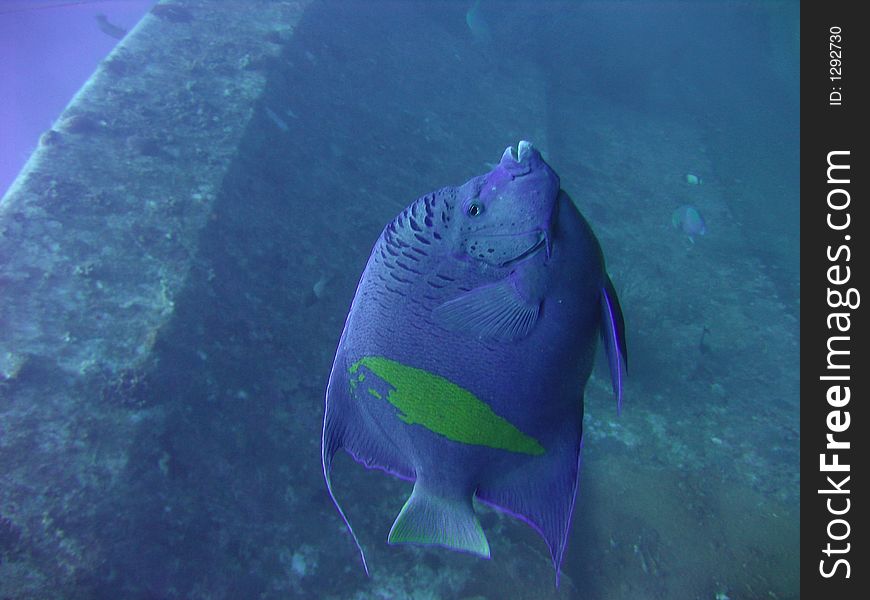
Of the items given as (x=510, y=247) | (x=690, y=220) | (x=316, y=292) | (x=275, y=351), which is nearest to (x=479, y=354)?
(x=510, y=247)

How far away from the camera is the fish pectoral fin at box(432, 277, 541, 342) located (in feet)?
2.76

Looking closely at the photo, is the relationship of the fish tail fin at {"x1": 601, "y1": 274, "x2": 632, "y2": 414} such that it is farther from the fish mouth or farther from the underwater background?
the underwater background

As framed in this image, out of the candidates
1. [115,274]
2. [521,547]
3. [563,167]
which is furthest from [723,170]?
[115,274]

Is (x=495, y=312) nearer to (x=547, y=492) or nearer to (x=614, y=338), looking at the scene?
(x=614, y=338)

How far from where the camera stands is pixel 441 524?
0.94 meters

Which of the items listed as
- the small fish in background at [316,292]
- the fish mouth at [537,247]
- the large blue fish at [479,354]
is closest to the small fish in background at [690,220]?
the small fish in background at [316,292]

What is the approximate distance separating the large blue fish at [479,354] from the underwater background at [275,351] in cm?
201

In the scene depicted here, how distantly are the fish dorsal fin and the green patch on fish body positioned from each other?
226 mm

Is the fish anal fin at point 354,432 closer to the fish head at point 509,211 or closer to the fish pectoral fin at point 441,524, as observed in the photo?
the fish pectoral fin at point 441,524

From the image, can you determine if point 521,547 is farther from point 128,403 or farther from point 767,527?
point 128,403

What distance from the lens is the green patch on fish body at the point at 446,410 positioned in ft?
2.97

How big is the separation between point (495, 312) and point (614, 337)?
0.76 ft

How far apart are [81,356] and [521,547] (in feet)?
10.4

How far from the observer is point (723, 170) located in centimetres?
927
